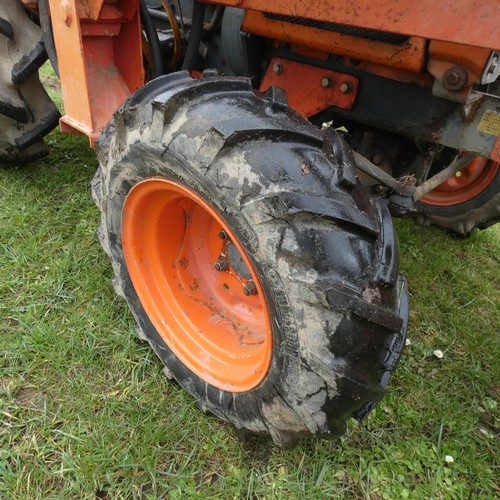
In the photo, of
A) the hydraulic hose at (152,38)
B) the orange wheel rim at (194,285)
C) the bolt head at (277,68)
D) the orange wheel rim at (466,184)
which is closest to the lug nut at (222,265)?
the orange wheel rim at (194,285)

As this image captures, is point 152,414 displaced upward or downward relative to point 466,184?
downward

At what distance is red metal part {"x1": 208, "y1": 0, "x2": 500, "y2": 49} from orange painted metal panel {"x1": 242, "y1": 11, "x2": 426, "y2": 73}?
0.17 metres

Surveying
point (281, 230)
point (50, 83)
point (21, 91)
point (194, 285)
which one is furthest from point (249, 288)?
point (50, 83)

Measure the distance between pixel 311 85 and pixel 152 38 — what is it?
693 millimetres

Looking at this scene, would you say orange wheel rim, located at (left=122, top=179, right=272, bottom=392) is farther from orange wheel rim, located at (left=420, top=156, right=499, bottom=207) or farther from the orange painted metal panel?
orange wheel rim, located at (left=420, top=156, right=499, bottom=207)

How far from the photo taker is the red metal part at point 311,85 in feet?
5.63

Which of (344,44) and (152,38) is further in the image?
(152,38)

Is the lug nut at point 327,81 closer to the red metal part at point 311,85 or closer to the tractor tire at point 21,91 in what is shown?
the red metal part at point 311,85

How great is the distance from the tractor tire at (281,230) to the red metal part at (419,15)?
26 cm

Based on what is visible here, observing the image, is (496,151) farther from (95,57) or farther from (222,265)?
(95,57)

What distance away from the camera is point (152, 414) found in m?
1.70

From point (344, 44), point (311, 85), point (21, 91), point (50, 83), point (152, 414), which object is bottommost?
point (50, 83)

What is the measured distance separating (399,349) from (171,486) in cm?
83

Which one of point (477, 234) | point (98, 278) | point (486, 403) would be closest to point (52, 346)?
point (98, 278)
